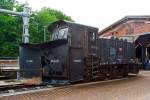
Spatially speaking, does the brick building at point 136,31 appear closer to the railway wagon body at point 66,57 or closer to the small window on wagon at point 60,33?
the railway wagon body at point 66,57

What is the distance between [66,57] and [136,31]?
1760 centimetres

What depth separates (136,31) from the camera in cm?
3075

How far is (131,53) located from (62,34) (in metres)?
8.12

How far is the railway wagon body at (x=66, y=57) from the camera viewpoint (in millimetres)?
14664

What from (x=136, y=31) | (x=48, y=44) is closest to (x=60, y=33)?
(x=48, y=44)

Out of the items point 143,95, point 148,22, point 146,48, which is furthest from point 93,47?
point 146,48

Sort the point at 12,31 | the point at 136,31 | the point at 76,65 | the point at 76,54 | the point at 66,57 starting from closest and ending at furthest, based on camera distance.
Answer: the point at 66,57
the point at 76,65
the point at 76,54
the point at 136,31
the point at 12,31

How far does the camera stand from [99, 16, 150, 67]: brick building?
30.0 metres

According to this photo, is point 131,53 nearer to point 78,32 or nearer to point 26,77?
point 78,32

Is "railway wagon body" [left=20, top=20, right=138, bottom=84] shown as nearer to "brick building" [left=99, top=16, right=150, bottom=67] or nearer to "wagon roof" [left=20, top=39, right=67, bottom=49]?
"wagon roof" [left=20, top=39, right=67, bottom=49]

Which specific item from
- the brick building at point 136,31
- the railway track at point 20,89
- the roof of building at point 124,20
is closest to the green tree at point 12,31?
the roof of building at point 124,20

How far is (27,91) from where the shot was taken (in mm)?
12844

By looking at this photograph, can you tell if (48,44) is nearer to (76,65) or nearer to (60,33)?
(60,33)

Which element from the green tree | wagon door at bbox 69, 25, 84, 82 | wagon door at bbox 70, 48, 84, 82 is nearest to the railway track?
wagon door at bbox 70, 48, 84, 82
